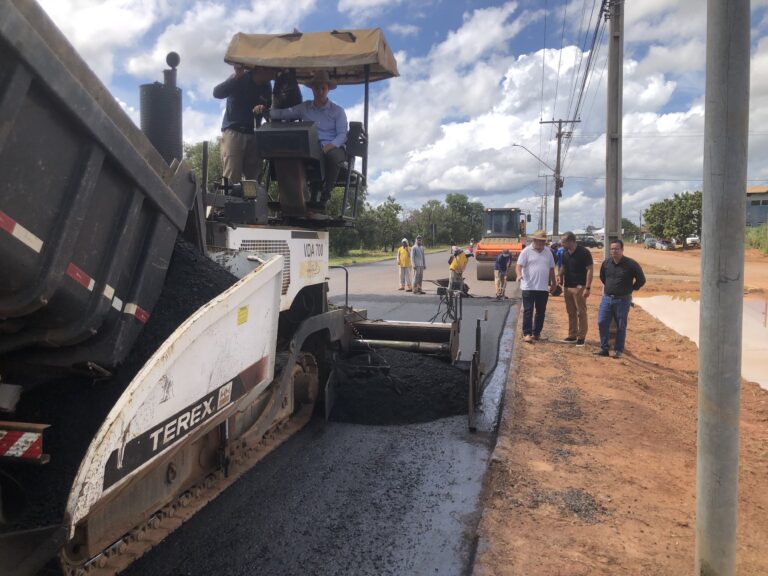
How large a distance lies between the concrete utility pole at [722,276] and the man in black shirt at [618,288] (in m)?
5.96

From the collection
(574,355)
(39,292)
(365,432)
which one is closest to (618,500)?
(365,432)

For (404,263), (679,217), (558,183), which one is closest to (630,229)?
(679,217)

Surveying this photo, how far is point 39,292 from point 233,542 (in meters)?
1.95

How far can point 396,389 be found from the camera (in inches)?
233

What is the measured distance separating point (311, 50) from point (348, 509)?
3620mm

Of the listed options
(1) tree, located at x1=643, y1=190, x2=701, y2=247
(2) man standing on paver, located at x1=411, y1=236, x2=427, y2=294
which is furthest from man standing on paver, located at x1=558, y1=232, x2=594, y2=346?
(1) tree, located at x1=643, y1=190, x2=701, y2=247

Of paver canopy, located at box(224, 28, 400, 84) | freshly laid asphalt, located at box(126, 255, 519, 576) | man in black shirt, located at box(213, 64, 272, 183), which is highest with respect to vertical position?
paver canopy, located at box(224, 28, 400, 84)

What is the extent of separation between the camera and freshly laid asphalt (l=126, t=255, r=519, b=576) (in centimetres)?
327

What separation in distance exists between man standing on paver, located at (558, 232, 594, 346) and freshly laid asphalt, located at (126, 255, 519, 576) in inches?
168

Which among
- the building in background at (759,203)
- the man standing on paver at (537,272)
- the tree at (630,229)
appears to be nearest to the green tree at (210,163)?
the man standing on paver at (537,272)

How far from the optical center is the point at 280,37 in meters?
5.11

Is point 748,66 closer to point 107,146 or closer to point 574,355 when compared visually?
point 107,146

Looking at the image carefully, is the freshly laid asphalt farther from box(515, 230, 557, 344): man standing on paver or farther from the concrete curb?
box(515, 230, 557, 344): man standing on paver

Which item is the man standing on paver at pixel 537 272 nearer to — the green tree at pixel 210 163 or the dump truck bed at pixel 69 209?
the green tree at pixel 210 163
